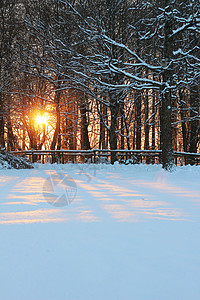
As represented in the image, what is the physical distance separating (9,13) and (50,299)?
24377mm

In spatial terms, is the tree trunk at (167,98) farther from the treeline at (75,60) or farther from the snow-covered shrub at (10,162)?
the snow-covered shrub at (10,162)

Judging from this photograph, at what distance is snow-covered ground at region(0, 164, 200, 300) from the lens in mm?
2217

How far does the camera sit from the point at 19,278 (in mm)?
2377

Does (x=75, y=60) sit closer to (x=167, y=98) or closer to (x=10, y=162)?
(x=167, y=98)

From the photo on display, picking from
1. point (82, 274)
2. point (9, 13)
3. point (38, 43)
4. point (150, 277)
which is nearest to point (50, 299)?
point (82, 274)

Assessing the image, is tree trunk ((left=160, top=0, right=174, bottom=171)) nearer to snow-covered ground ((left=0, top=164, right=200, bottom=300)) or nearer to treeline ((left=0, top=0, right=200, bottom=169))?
treeline ((left=0, top=0, right=200, bottom=169))

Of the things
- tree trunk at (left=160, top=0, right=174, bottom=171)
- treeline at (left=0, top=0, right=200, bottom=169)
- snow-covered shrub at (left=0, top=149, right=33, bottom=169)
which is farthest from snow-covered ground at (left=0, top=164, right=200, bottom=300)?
treeline at (left=0, top=0, right=200, bottom=169)

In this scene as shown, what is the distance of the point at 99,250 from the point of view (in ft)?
9.84

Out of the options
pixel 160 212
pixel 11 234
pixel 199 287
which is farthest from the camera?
pixel 160 212

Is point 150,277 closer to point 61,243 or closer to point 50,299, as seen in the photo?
point 50,299

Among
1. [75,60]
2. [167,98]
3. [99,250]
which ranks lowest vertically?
[99,250]

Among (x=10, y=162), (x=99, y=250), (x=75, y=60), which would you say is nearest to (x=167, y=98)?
(x=75, y=60)

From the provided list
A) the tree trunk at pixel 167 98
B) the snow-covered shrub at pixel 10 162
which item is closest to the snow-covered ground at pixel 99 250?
the tree trunk at pixel 167 98

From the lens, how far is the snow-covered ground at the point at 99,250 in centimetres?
222
